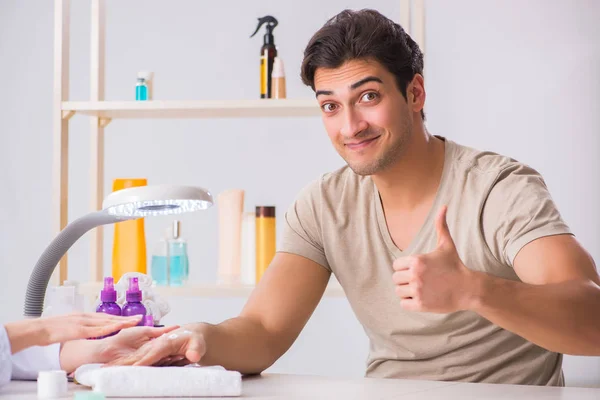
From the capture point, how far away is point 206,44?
2.69m

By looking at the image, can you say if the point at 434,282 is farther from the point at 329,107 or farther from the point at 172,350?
the point at 329,107

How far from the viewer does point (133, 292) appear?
138cm

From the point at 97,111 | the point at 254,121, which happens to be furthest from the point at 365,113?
the point at 254,121

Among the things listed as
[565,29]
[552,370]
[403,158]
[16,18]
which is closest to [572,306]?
[552,370]

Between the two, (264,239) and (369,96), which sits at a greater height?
(369,96)

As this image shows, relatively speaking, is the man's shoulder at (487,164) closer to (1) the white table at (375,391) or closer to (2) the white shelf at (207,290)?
(1) the white table at (375,391)

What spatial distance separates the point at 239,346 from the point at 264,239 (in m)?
0.69

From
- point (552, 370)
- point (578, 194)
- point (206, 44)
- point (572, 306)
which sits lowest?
point (552, 370)

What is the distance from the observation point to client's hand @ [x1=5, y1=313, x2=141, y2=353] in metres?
1.15

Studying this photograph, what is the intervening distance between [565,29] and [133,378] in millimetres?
1949

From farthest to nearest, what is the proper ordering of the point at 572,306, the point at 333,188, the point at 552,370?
the point at 333,188 → the point at 552,370 → the point at 572,306

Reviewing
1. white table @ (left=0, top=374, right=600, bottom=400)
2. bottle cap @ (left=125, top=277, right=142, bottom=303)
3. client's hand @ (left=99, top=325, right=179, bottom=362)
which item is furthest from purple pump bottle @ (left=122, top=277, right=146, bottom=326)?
white table @ (left=0, top=374, right=600, bottom=400)

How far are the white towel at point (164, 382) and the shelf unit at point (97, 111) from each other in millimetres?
895

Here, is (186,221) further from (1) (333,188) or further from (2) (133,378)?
(2) (133,378)
